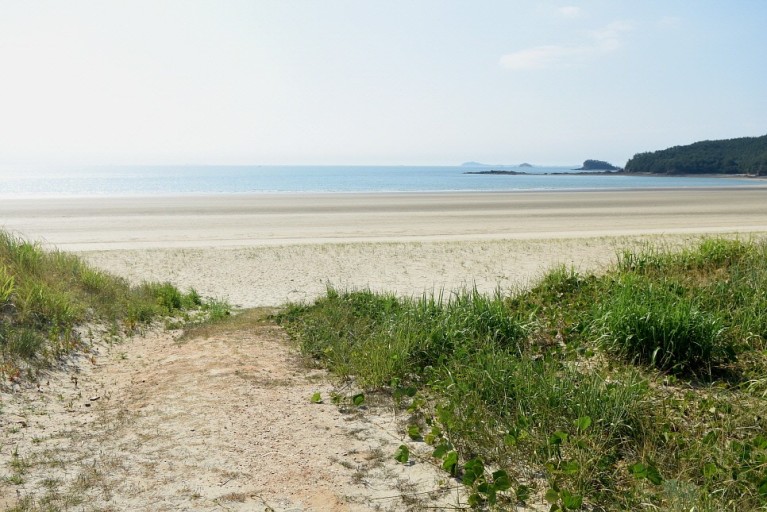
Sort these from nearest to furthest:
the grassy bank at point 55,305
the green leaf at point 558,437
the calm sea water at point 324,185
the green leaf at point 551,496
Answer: the green leaf at point 551,496 < the green leaf at point 558,437 < the grassy bank at point 55,305 < the calm sea water at point 324,185

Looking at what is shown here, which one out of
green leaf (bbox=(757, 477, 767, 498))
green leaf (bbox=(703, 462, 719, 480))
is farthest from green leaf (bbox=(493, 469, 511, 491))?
green leaf (bbox=(757, 477, 767, 498))

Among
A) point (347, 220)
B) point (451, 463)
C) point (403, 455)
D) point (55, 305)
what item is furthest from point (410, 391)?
point (347, 220)

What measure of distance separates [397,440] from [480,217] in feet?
76.9

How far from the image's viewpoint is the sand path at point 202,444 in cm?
394

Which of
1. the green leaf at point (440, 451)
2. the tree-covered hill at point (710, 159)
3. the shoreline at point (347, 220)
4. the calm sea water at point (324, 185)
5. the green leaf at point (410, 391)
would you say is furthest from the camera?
the tree-covered hill at point (710, 159)

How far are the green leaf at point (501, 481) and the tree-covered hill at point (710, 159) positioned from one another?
112 meters

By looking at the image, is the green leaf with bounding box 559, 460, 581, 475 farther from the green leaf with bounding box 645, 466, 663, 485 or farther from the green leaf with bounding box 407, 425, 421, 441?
the green leaf with bounding box 407, 425, 421, 441

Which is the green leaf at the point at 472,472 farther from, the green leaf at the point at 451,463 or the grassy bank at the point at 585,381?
the green leaf at the point at 451,463

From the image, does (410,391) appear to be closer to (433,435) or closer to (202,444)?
(433,435)

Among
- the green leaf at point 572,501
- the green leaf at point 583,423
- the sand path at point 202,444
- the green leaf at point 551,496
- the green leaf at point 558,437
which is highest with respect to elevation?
the green leaf at point 583,423

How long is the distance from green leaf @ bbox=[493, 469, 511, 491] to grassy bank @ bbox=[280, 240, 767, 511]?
10 mm

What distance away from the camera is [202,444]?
15.4ft

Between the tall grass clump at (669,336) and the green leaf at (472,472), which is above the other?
the tall grass clump at (669,336)

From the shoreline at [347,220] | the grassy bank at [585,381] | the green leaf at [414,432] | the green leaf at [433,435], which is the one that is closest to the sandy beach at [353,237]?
the shoreline at [347,220]
